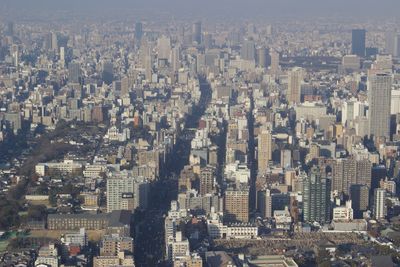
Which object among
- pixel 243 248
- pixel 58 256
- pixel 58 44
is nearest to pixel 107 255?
pixel 58 256

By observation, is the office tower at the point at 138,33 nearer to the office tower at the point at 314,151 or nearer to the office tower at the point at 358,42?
the office tower at the point at 358,42

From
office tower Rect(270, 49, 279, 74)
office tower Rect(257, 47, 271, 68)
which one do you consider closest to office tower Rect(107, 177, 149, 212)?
office tower Rect(270, 49, 279, 74)

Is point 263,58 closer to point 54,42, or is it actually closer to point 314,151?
point 54,42

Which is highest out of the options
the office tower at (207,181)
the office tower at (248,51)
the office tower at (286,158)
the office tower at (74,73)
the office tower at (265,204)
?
the office tower at (248,51)

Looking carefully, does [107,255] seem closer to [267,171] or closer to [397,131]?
[267,171]

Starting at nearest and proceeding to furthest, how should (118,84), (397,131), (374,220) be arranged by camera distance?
1. (374,220)
2. (397,131)
3. (118,84)

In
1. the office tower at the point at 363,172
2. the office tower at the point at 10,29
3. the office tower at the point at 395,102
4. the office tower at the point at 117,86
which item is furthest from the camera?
the office tower at the point at 10,29

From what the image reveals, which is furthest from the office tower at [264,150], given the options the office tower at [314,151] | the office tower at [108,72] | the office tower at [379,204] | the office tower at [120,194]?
the office tower at [108,72]
